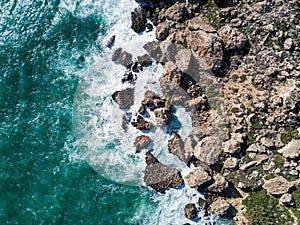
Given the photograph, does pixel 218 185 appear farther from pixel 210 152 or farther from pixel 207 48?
pixel 207 48

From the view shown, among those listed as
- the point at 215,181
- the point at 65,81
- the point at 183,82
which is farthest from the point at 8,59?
the point at 215,181

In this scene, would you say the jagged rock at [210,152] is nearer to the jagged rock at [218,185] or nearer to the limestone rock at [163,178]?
the jagged rock at [218,185]

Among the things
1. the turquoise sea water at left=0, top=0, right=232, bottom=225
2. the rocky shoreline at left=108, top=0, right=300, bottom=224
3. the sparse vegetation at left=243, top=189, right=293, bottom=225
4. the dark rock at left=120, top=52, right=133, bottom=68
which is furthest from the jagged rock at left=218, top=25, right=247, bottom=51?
the sparse vegetation at left=243, top=189, right=293, bottom=225

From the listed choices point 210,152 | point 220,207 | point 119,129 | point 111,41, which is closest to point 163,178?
point 210,152

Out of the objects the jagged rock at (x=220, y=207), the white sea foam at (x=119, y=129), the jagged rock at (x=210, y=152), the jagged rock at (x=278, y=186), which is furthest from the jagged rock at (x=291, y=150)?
the white sea foam at (x=119, y=129)

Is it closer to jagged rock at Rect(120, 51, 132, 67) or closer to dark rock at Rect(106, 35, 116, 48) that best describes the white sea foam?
dark rock at Rect(106, 35, 116, 48)
